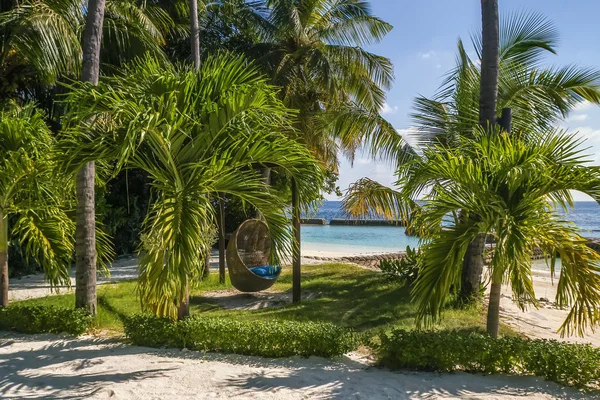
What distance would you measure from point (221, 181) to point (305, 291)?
17.0ft

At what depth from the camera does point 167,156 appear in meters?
4.98

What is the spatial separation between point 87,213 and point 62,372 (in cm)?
231

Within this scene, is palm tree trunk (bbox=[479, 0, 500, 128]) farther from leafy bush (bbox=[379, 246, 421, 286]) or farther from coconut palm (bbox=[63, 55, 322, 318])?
leafy bush (bbox=[379, 246, 421, 286])

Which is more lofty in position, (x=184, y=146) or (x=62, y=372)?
(x=184, y=146)

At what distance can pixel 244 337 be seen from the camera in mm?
5234

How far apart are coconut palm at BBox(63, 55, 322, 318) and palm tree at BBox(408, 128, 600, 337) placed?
1705mm

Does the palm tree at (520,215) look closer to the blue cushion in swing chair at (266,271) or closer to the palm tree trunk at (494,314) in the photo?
the palm tree trunk at (494,314)

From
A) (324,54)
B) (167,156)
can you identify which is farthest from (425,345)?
(324,54)

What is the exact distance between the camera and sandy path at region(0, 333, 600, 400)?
13.6ft

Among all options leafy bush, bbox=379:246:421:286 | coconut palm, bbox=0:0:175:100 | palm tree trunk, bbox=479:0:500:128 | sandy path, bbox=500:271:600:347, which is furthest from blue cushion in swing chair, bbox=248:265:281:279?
coconut palm, bbox=0:0:175:100

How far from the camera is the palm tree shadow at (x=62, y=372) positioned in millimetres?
4207

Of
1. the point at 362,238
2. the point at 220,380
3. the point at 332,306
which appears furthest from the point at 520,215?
the point at 362,238

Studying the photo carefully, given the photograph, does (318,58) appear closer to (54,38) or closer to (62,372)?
(54,38)

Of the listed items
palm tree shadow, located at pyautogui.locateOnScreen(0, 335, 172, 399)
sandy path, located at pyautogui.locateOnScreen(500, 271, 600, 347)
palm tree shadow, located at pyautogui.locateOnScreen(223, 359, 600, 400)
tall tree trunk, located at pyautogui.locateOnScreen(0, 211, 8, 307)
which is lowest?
sandy path, located at pyautogui.locateOnScreen(500, 271, 600, 347)
